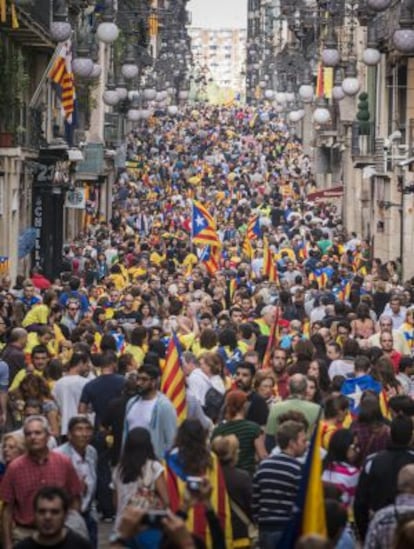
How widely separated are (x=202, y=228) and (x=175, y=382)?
71.6 ft

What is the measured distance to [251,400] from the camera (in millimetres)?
15953

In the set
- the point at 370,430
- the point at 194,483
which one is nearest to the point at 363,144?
the point at 370,430

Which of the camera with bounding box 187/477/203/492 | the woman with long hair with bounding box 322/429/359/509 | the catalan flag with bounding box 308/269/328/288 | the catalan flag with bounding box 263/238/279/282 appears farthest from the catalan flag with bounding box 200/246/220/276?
the camera with bounding box 187/477/203/492

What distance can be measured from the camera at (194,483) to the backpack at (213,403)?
5.08 metres

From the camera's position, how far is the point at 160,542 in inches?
381

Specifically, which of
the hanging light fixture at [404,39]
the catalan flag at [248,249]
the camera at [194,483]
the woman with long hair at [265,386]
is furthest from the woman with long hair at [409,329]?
the catalan flag at [248,249]

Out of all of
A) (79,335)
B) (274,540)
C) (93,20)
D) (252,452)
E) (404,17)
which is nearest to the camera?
(274,540)

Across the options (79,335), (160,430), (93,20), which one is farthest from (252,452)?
(93,20)

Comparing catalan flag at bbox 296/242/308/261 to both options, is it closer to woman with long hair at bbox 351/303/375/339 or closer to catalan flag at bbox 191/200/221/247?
catalan flag at bbox 191/200/221/247

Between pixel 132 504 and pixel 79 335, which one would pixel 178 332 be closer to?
pixel 79 335

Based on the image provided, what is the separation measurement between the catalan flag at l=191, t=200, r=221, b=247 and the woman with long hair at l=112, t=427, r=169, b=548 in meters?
25.0

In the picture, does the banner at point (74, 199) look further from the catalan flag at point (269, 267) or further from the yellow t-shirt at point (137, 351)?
the yellow t-shirt at point (137, 351)

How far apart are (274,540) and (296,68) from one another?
6073 centimetres

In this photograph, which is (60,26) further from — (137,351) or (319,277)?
(137,351)
